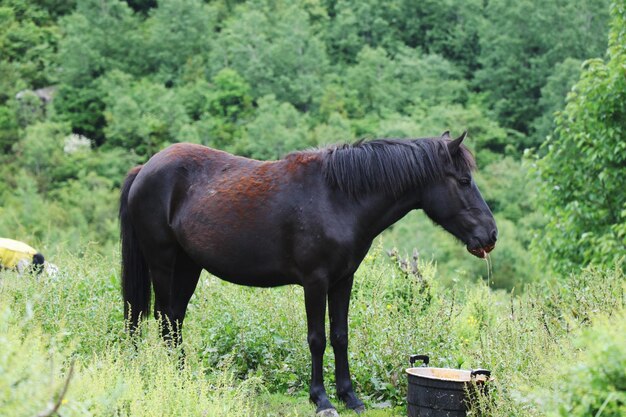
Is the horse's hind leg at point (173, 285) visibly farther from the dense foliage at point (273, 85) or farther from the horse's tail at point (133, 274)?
the dense foliage at point (273, 85)

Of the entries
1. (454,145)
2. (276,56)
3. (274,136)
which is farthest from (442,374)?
(276,56)

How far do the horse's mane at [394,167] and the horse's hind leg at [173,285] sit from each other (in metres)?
1.55

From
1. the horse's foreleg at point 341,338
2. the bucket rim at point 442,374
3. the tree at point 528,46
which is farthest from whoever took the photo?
the tree at point 528,46

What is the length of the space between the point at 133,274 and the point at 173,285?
1.15ft

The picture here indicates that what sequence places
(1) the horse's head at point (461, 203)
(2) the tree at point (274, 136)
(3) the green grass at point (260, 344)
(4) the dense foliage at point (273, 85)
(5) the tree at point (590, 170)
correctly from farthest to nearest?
1. (2) the tree at point (274, 136)
2. (4) the dense foliage at point (273, 85)
3. (5) the tree at point (590, 170)
4. (1) the horse's head at point (461, 203)
5. (3) the green grass at point (260, 344)

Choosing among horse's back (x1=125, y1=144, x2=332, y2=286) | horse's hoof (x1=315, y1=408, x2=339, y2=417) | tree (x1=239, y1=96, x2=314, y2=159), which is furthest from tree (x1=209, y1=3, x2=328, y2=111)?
horse's hoof (x1=315, y1=408, x2=339, y2=417)

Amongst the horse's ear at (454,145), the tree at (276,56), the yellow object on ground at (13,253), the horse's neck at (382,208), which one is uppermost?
the horse's ear at (454,145)

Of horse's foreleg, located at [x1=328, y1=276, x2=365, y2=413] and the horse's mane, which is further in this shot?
horse's foreleg, located at [x1=328, y1=276, x2=365, y2=413]

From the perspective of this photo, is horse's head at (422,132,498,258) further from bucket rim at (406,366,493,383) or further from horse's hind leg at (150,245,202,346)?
horse's hind leg at (150,245,202,346)

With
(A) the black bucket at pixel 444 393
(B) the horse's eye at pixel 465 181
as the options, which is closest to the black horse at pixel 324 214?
(B) the horse's eye at pixel 465 181

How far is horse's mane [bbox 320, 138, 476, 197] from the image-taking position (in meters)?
5.45

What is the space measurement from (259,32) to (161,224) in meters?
28.6

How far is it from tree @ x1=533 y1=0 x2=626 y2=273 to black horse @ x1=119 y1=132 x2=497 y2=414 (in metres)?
4.82

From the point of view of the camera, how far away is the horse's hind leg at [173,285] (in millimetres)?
6109
